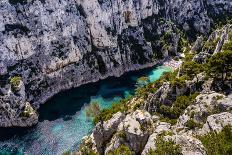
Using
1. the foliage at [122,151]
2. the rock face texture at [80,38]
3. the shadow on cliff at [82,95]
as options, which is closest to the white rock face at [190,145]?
the foliage at [122,151]

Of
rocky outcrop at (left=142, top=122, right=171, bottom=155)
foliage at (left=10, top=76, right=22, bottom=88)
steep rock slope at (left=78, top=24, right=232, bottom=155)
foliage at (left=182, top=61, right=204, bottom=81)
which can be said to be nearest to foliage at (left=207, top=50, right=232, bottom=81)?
steep rock slope at (left=78, top=24, right=232, bottom=155)

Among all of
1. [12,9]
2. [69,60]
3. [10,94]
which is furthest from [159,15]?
[10,94]

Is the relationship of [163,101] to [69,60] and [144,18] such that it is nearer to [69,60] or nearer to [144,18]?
[69,60]

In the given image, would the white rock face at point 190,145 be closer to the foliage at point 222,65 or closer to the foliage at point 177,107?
the foliage at point 177,107

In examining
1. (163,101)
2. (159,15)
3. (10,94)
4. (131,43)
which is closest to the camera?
(163,101)

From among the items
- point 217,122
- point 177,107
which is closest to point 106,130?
point 177,107

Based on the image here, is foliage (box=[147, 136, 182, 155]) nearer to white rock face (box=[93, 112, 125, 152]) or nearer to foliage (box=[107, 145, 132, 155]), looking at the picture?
foliage (box=[107, 145, 132, 155])
